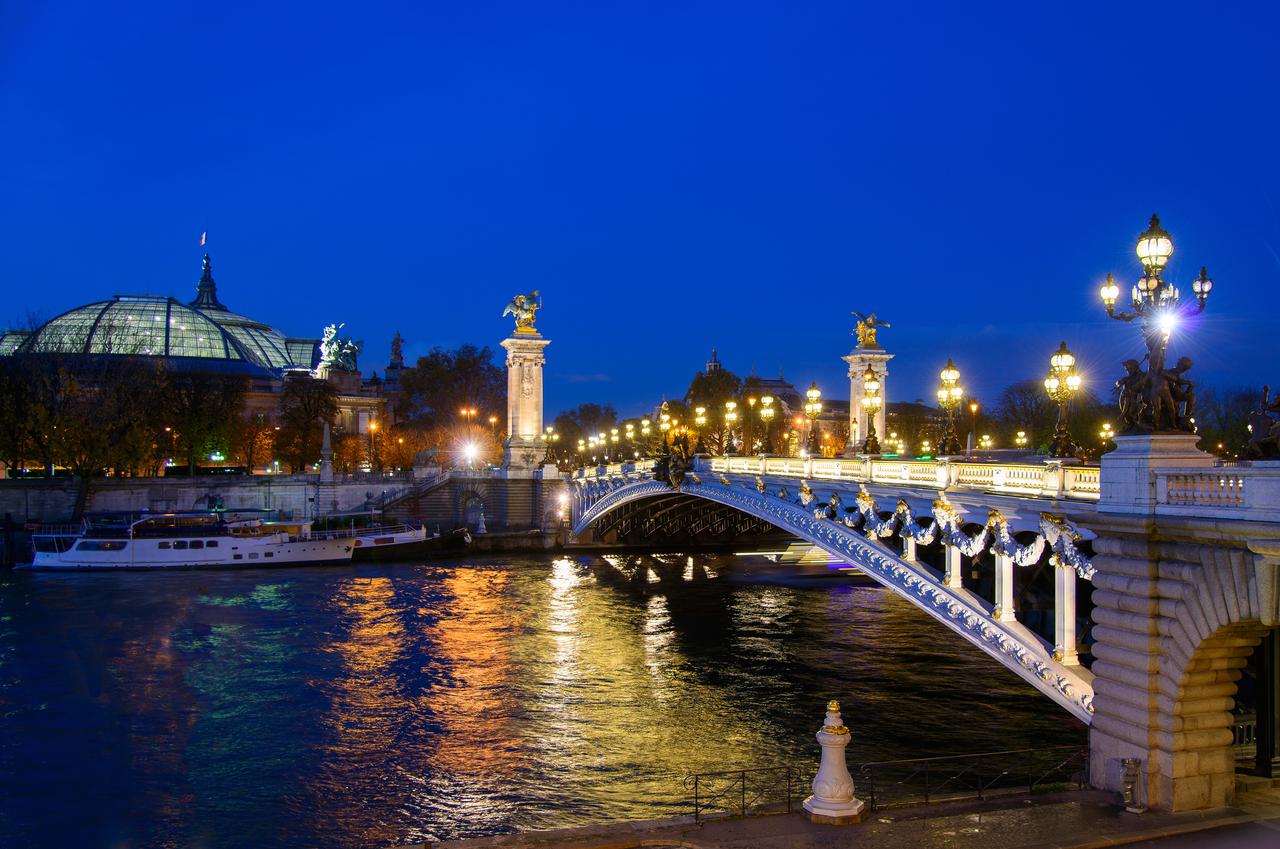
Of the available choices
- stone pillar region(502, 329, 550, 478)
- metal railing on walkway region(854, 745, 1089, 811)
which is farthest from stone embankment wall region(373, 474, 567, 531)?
metal railing on walkway region(854, 745, 1089, 811)

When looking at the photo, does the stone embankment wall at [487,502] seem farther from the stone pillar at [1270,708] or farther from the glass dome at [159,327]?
the stone pillar at [1270,708]

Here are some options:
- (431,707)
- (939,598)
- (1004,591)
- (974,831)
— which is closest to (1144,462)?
(974,831)

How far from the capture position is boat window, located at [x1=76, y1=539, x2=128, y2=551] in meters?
48.0

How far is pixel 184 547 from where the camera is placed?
162ft

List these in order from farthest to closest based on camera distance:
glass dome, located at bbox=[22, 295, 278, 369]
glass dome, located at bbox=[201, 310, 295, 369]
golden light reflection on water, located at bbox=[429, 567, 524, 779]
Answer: glass dome, located at bbox=[201, 310, 295, 369], glass dome, located at bbox=[22, 295, 278, 369], golden light reflection on water, located at bbox=[429, 567, 524, 779]

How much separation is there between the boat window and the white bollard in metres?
44.4

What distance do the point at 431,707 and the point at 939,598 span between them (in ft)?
36.5

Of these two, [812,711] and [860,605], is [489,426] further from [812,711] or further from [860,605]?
[812,711]

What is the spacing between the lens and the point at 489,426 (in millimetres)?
92125

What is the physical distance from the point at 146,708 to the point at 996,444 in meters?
63.4

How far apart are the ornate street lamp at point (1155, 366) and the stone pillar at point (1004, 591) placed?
4371mm

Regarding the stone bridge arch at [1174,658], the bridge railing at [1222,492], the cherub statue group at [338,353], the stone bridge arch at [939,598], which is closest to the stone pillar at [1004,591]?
the stone bridge arch at [939,598]

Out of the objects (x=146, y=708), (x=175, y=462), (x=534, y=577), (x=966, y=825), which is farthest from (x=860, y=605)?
(x=175, y=462)

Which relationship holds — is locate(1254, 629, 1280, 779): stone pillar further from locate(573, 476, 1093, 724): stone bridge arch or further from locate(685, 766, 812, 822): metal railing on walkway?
locate(685, 766, 812, 822): metal railing on walkway
